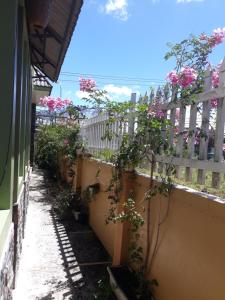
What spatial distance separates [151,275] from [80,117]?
6.08 metres

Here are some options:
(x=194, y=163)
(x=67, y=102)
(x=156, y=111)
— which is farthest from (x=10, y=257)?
(x=67, y=102)

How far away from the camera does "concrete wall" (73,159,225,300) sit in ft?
8.21

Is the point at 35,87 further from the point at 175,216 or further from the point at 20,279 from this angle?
the point at 175,216

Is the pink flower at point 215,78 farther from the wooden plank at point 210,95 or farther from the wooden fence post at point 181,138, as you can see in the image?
the wooden fence post at point 181,138

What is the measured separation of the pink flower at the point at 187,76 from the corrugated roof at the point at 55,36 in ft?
5.54

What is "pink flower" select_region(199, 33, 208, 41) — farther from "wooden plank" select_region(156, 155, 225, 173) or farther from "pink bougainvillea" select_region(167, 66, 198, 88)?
"wooden plank" select_region(156, 155, 225, 173)

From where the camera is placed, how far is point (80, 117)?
30.4 ft

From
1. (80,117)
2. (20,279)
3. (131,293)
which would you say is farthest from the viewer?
(80,117)

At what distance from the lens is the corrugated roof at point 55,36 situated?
475cm

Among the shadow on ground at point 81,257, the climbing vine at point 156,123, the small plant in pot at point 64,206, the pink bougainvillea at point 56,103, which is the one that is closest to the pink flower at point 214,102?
the climbing vine at point 156,123

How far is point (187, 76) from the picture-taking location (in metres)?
3.19

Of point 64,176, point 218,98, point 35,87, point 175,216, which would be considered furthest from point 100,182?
point 35,87

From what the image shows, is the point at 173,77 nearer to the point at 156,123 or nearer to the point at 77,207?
the point at 156,123

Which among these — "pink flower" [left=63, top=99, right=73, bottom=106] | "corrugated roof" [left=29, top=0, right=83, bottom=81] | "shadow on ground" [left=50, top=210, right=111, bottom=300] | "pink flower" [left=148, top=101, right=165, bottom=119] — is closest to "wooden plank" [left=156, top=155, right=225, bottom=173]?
"pink flower" [left=148, top=101, right=165, bottom=119]
